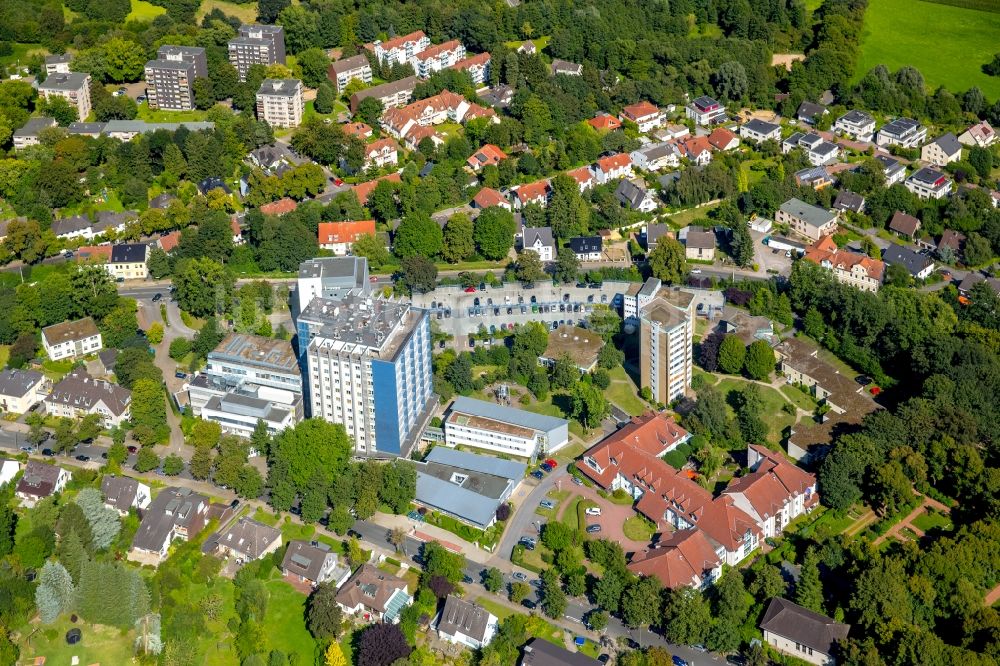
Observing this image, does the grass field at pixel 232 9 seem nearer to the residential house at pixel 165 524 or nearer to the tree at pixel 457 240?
the tree at pixel 457 240

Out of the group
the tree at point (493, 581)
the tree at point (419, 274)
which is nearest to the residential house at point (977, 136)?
the tree at point (419, 274)

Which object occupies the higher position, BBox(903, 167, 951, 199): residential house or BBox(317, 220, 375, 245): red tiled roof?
BBox(903, 167, 951, 199): residential house

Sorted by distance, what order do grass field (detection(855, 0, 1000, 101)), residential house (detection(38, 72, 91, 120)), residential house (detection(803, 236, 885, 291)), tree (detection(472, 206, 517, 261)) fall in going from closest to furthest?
1. residential house (detection(803, 236, 885, 291))
2. tree (detection(472, 206, 517, 261))
3. residential house (detection(38, 72, 91, 120))
4. grass field (detection(855, 0, 1000, 101))

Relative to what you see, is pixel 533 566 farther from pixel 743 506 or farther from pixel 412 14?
pixel 412 14

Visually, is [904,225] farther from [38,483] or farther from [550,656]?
[38,483]

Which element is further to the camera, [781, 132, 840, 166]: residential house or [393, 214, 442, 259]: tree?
[781, 132, 840, 166]: residential house

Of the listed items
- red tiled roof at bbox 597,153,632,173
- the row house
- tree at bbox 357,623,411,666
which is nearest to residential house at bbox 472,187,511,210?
red tiled roof at bbox 597,153,632,173

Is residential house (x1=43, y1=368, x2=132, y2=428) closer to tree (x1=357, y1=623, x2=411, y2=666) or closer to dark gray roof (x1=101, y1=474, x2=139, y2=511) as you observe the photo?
dark gray roof (x1=101, y1=474, x2=139, y2=511)
